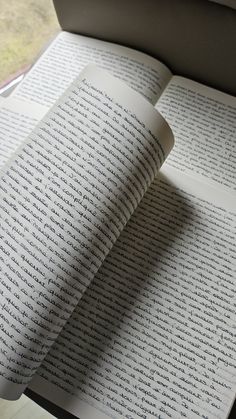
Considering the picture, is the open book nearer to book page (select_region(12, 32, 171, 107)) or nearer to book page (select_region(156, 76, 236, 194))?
book page (select_region(156, 76, 236, 194))

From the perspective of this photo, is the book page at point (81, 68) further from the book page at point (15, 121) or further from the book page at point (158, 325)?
the book page at point (158, 325)

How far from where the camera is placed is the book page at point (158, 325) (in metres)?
0.46

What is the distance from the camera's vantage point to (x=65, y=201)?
48cm

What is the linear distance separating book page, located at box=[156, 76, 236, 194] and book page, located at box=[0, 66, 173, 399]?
0.07 m

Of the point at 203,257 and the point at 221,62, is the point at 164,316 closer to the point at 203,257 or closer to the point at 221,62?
the point at 203,257

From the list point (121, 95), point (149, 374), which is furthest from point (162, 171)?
point (149, 374)

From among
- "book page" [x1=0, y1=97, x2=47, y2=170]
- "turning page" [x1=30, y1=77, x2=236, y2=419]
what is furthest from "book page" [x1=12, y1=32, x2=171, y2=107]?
"turning page" [x1=30, y1=77, x2=236, y2=419]

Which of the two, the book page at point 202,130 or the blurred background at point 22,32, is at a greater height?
the blurred background at point 22,32

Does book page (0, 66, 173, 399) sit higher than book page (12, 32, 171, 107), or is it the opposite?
book page (12, 32, 171, 107)

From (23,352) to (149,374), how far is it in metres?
0.12

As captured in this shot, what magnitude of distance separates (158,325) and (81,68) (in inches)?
14.6

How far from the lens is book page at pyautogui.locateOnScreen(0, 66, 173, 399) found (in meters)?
0.45

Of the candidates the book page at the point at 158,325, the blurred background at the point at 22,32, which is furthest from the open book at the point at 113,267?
the blurred background at the point at 22,32

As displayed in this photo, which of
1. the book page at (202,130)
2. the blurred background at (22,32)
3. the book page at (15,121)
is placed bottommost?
the book page at (15,121)
